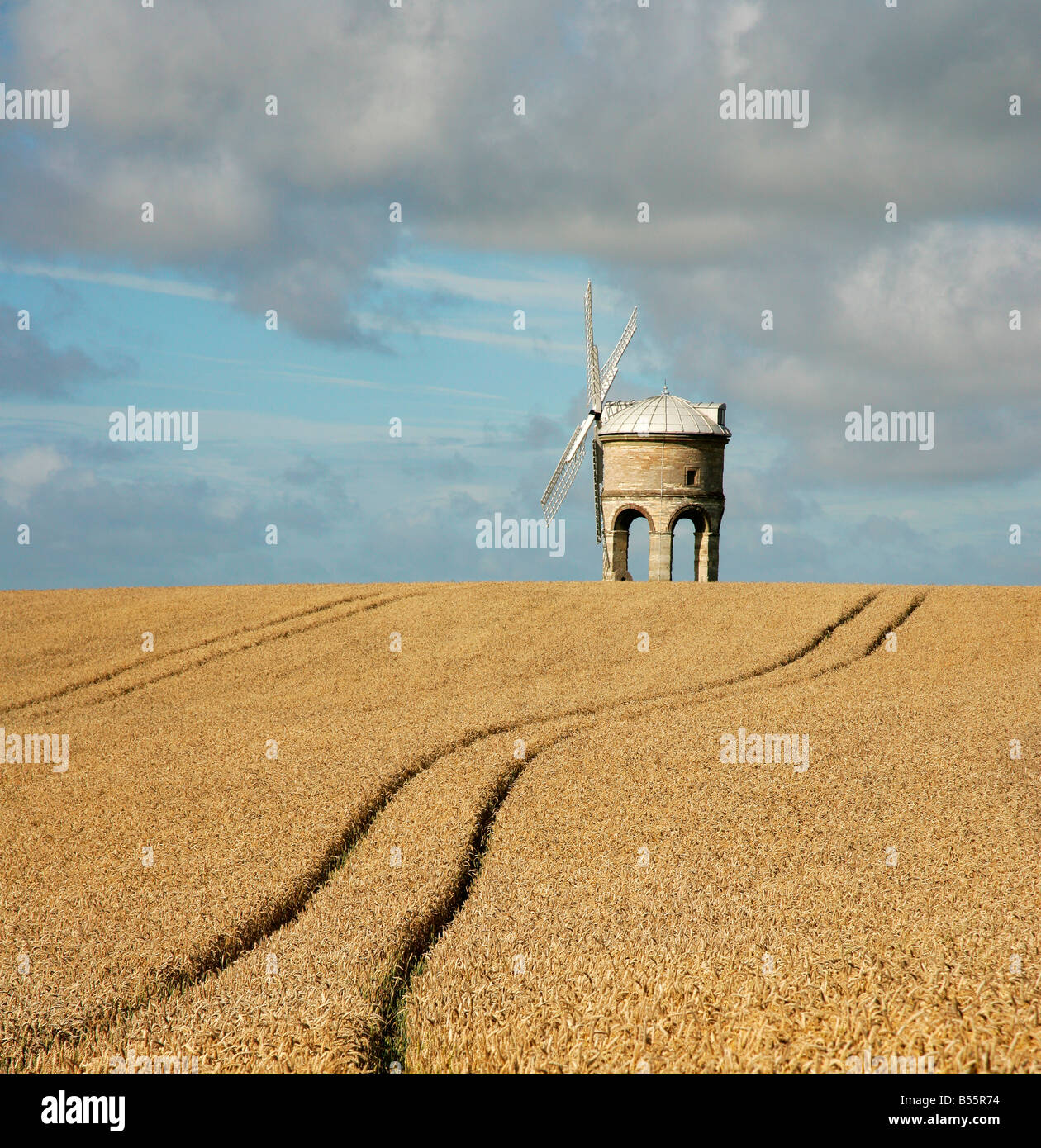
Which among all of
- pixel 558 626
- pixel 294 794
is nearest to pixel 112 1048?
pixel 294 794

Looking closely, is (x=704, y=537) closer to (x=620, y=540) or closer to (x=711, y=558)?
(x=711, y=558)

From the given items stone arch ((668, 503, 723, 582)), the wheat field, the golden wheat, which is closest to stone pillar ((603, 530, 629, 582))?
stone arch ((668, 503, 723, 582))

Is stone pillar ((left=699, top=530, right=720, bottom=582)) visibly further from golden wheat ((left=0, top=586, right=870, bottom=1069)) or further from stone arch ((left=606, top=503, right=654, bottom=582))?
golden wheat ((left=0, top=586, right=870, bottom=1069))

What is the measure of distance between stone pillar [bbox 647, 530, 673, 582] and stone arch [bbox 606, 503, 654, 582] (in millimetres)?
1149

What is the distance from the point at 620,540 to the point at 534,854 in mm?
32746

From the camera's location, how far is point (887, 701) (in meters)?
20.7

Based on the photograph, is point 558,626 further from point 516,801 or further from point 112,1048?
point 112,1048

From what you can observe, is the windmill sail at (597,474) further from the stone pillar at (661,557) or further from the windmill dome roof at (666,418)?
the stone pillar at (661,557)

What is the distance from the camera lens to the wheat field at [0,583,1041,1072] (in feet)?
21.1

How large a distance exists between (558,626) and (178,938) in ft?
69.8

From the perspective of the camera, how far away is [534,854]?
12.6m

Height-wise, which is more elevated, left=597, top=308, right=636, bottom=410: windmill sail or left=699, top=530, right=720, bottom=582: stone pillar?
left=597, top=308, right=636, bottom=410: windmill sail

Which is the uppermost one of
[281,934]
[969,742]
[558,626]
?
[558,626]

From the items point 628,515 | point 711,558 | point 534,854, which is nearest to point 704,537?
point 711,558
